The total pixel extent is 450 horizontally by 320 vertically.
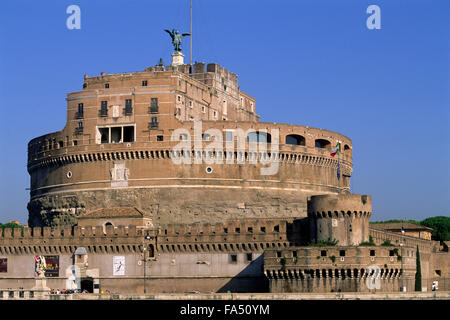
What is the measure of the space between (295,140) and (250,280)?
22290 millimetres

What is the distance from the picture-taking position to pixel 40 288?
263 ft

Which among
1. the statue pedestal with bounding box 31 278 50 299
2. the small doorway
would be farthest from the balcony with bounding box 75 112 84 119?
the statue pedestal with bounding box 31 278 50 299

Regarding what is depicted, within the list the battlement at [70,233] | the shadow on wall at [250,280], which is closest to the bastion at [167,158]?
the battlement at [70,233]

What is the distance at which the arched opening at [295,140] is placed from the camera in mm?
96625

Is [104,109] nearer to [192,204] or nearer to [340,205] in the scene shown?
[192,204]

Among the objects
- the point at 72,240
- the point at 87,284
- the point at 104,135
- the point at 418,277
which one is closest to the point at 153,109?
Result: the point at 104,135

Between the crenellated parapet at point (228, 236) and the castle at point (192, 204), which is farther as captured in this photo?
the crenellated parapet at point (228, 236)

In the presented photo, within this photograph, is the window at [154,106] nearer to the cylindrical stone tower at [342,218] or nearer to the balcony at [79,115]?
the balcony at [79,115]

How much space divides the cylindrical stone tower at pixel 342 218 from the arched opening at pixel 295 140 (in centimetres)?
2070

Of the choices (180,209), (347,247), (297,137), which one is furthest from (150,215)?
(347,247)
